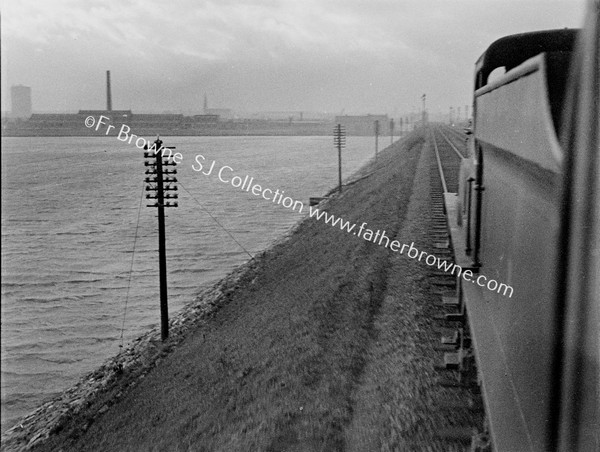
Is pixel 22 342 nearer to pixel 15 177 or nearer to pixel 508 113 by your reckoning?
pixel 508 113

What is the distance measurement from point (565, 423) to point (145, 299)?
1770cm

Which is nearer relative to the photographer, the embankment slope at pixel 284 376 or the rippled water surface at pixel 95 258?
the embankment slope at pixel 284 376

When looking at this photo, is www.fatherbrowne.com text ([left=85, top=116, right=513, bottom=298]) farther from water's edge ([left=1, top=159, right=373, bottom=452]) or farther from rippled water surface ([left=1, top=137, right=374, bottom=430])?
water's edge ([left=1, top=159, right=373, bottom=452])

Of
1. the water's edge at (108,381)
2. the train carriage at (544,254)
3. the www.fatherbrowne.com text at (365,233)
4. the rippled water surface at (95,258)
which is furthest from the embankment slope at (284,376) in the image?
the rippled water surface at (95,258)

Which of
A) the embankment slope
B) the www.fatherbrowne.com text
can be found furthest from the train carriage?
the embankment slope

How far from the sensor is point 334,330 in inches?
339

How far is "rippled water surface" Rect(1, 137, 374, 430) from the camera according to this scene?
46.5 ft

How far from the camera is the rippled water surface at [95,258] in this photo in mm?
14188

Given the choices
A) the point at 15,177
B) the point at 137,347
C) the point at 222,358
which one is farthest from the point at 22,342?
the point at 15,177

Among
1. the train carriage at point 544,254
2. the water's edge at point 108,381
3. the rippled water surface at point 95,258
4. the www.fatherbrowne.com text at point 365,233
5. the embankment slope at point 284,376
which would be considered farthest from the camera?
the rippled water surface at point 95,258

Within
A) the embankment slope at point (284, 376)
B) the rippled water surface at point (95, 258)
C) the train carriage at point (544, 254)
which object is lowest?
the rippled water surface at point (95, 258)

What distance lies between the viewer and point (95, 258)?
947 inches

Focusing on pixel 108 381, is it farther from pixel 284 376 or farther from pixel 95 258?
pixel 95 258

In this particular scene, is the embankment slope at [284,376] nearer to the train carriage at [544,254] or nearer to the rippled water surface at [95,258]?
the train carriage at [544,254]
